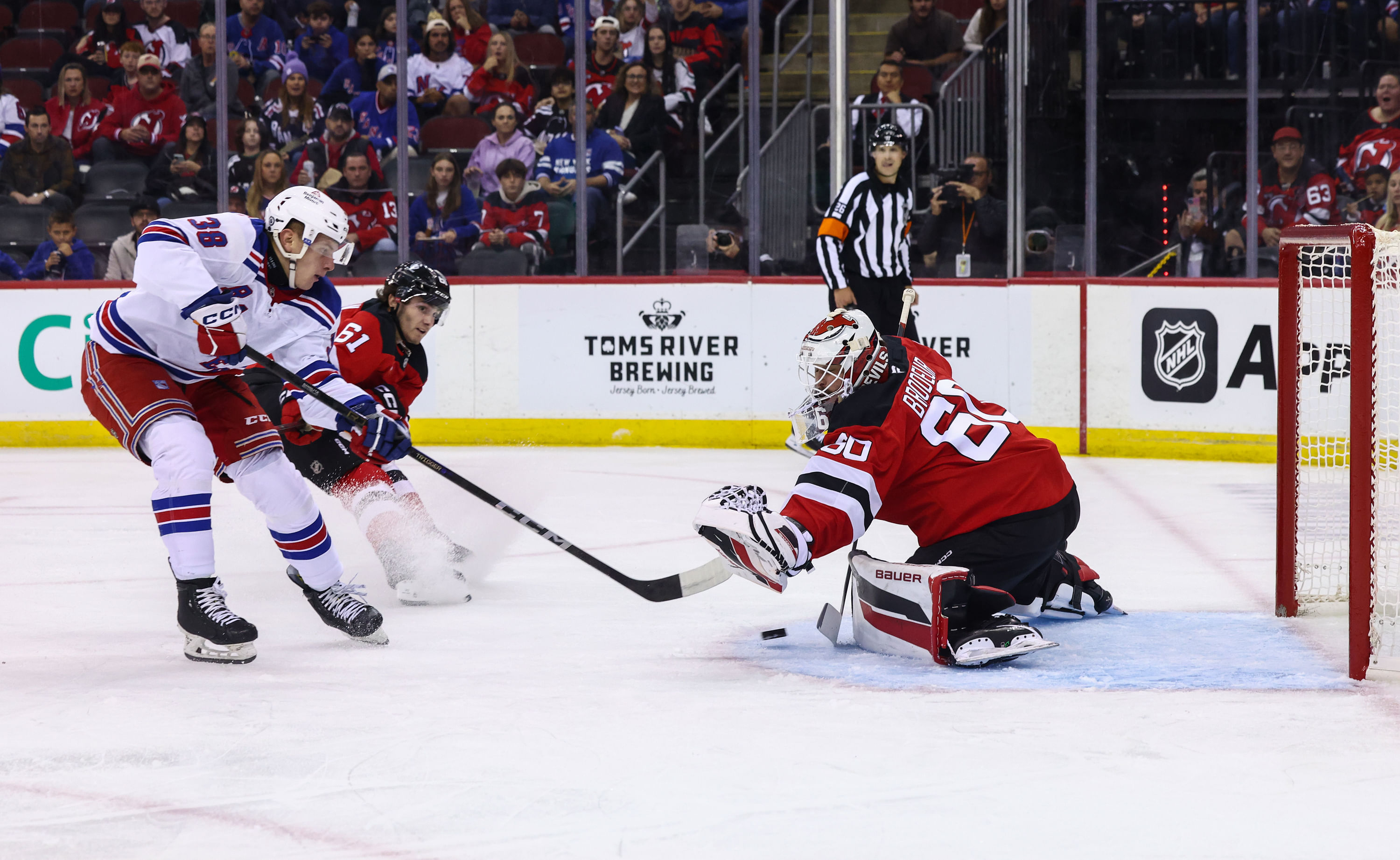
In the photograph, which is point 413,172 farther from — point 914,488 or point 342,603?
point 914,488

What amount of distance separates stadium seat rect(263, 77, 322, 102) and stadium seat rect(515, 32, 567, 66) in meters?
1.10

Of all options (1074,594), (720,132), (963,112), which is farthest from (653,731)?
(963,112)

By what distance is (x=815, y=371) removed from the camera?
3.04m

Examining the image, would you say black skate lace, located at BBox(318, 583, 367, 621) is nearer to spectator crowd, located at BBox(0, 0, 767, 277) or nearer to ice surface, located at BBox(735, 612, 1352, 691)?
A: ice surface, located at BBox(735, 612, 1352, 691)

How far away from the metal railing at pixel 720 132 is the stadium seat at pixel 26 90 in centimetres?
364

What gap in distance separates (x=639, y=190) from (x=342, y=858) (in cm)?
593

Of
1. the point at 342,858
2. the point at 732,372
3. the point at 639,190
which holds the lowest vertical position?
the point at 342,858

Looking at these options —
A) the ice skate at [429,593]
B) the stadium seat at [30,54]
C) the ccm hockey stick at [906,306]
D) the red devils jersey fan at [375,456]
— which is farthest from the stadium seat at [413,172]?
the ice skate at [429,593]

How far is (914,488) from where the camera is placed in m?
3.16

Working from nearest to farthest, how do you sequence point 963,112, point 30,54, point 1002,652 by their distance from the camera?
→ point 1002,652, point 963,112, point 30,54

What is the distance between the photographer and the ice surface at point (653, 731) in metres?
2.10

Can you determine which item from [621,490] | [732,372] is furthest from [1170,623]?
[732,372]

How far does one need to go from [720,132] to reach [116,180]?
3219mm

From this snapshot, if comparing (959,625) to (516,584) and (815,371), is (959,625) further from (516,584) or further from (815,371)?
(516,584)
